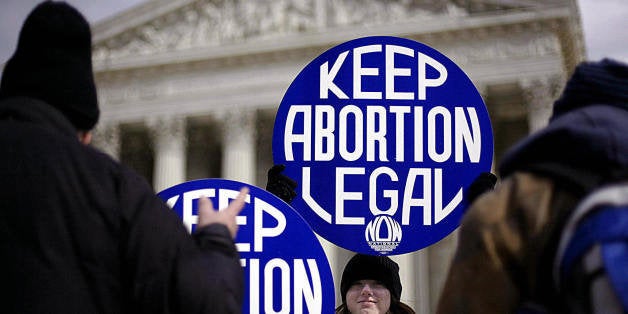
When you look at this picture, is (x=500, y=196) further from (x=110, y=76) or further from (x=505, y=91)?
(x=110, y=76)

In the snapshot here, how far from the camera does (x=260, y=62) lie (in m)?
35.9

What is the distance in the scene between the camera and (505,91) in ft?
112

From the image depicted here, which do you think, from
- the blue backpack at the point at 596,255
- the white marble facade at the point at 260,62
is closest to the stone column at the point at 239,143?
the white marble facade at the point at 260,62

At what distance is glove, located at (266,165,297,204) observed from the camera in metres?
4.44

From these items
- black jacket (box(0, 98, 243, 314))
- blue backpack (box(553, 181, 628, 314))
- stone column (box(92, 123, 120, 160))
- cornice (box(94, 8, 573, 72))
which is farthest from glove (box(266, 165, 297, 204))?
stone column (box(92, 123, 120, 160))

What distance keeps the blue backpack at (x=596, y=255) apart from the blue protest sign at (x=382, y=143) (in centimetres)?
230

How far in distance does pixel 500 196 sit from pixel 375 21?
107 ft

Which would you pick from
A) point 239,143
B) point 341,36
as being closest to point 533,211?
point 341,36

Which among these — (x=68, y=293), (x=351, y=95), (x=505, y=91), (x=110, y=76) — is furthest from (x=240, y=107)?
(x=68, y=293)

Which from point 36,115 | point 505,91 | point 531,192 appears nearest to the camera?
point 531,192

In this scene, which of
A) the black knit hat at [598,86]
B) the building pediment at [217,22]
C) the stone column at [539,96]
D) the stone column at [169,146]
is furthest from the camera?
the stone column at [169,146]

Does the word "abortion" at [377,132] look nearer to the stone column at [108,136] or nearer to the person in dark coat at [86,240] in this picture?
the person in dark coat at [86,240]

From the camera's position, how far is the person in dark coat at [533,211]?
2.16 metres

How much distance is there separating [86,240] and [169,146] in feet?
115
